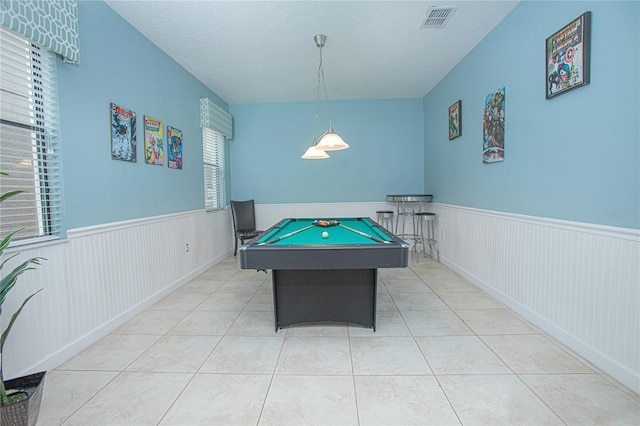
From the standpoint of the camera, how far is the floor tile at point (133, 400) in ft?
5.12

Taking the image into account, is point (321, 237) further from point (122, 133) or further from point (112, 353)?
point (122, 133)

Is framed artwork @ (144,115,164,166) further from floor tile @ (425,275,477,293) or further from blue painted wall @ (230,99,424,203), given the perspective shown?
floor tile @ (425,275,477,293)

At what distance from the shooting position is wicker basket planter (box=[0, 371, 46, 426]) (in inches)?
49.8

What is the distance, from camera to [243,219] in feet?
17.6

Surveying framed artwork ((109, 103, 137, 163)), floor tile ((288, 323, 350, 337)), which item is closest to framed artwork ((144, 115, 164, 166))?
framed artwork ((109, 103, 137, 163))

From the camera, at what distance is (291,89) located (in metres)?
4.86

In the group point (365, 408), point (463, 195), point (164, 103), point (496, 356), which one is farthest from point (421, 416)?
point (164, 103)

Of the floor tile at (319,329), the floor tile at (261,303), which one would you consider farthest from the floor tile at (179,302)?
the floor tile at (319,329)

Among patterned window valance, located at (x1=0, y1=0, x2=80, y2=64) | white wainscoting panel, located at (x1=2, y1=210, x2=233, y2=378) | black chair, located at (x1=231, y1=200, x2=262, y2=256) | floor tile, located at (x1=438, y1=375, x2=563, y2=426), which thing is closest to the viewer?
floor tile, located at (x1=438, y1=375, x2=563, y2=426)

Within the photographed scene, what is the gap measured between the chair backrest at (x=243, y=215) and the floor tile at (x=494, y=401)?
4.12 meters

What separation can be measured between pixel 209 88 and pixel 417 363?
4715 millimetres

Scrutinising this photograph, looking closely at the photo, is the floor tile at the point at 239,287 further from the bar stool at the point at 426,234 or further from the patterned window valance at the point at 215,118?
the bar stool at the point at 426,234

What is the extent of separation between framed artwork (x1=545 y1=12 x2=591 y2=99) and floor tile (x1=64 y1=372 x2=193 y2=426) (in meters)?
3.30

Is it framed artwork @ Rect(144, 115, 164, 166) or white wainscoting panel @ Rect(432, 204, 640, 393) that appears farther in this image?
framed artwork @ Rect(144, 115, 164, 166)
